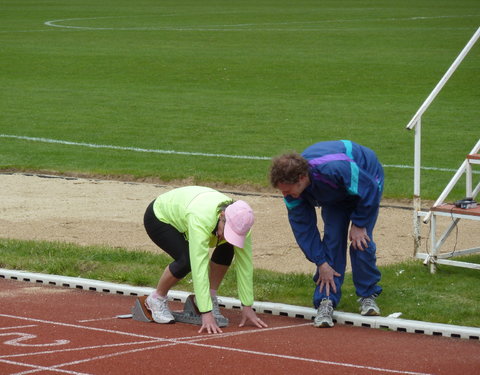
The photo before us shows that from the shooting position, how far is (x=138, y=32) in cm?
4725

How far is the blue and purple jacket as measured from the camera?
325 inches

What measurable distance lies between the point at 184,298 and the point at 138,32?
3863 centimetres

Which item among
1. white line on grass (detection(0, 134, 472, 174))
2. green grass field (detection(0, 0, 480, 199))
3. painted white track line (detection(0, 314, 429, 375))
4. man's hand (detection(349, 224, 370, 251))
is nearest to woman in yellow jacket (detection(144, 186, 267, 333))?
painted white track line (detection(0, 314, 429, 375))

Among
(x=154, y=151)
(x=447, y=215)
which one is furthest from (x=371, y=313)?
(x=154, y=151)

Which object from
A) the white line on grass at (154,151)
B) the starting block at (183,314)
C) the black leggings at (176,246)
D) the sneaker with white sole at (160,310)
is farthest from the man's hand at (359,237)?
the white line on grass at (154,151)

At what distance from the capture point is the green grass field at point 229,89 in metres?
18.7

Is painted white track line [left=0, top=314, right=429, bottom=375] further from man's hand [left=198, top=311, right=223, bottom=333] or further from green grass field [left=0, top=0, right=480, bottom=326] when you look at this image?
green grass field [left=0, top=0, right=480, bottom=326]

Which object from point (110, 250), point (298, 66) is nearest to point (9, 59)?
point (298, 66)

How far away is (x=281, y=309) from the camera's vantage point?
30.0ft

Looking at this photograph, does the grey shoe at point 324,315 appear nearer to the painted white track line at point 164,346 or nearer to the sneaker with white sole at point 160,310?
the painted white track line at point 164,346

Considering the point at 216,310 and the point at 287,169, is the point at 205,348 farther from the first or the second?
the point at 287,169

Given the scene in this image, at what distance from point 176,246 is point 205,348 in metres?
0.98

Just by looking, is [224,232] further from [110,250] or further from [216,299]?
[110,250]

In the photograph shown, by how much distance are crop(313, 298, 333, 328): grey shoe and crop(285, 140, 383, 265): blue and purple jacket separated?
0.36 m
